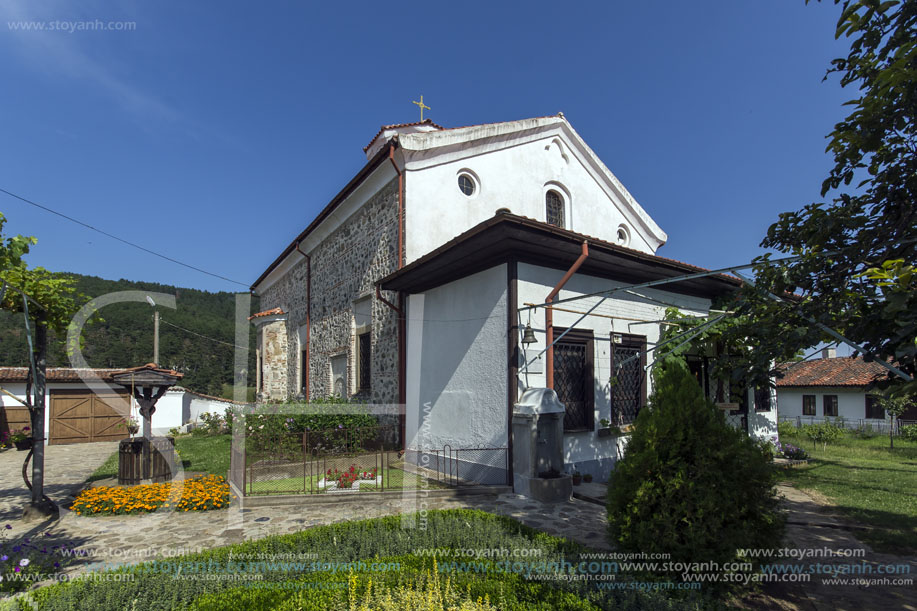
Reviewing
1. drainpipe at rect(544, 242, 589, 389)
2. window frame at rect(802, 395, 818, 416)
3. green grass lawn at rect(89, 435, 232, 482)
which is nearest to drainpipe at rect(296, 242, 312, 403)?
green grass lawn at rect(89, 435, 232, 482)

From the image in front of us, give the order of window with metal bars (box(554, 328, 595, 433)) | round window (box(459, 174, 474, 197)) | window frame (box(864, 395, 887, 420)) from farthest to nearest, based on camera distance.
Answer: window frame (box(864, 395, 887, 420)), round window (box(459, 174, 474, 197)), window with metal bars (box(554, 328, 595, 433))

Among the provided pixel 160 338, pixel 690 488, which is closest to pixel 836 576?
pixel 690 488

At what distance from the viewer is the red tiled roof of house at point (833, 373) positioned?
76.6 ft

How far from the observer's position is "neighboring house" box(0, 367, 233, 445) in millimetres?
16578

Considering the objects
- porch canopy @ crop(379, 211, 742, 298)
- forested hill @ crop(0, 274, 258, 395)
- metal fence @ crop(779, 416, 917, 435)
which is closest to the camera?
porch canopy @ crop(379, 211, 742, 298)

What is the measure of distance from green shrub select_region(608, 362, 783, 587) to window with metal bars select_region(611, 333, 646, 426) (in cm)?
496

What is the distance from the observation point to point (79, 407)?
17500 mm

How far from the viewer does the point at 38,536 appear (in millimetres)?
5652

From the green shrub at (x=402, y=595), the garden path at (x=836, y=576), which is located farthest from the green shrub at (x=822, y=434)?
the green shrub at (x=402, y=595)

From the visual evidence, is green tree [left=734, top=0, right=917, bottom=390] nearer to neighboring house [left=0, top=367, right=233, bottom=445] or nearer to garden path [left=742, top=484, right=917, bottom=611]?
garden path [left=742, top=484, right=917, bottom=611]

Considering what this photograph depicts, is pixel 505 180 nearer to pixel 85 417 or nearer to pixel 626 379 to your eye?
pixel 626 379

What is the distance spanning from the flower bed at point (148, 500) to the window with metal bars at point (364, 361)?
539 cm

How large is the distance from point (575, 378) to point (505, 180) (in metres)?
5.54

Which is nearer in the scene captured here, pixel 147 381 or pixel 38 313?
pixel 38 313
